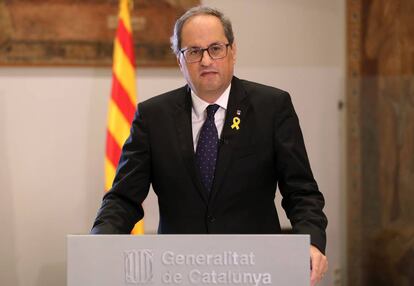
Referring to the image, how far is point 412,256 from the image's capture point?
381 cm

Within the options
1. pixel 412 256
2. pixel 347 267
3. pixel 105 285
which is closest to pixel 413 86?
pixel 412 256

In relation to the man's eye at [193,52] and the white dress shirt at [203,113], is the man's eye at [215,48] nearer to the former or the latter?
the man's eye at [193,52]

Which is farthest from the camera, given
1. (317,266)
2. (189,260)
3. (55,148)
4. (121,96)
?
(55,148)

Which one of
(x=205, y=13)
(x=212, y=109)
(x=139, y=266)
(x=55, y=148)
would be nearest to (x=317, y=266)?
(x=139, y=266)

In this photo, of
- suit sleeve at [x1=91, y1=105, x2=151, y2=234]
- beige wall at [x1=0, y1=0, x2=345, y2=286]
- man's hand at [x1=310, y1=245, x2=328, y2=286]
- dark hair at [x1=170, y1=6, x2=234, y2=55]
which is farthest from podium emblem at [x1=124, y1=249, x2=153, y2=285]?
beige wall at [x1=0, y1=0, x2=345, y2=286]

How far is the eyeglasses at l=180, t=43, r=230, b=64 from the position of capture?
187 centimetres

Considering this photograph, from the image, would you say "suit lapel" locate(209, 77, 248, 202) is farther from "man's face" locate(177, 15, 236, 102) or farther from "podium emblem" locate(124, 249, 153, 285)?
"podium emblem" locate(124, 249, 153, 285)

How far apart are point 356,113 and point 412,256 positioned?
1020 mm

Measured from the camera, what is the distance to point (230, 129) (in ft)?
6.35

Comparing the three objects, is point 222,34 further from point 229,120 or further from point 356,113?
point 356,113

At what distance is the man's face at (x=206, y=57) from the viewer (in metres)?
1.86

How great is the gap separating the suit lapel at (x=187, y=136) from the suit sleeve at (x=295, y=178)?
266mm

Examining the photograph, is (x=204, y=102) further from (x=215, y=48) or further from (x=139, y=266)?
(x=139, y=266)

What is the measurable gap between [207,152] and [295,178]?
0.29m
